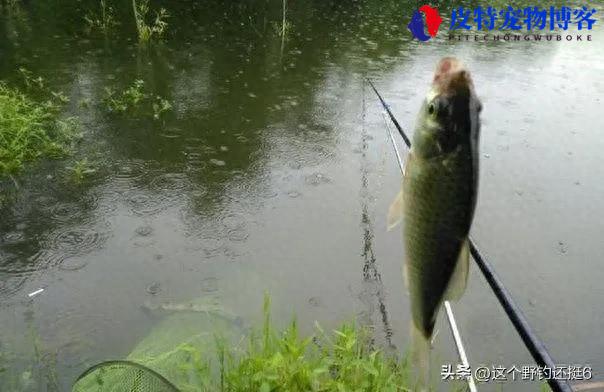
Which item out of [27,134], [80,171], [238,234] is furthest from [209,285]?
[27,134]

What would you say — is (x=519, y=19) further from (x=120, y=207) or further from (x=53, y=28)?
(x=120, y=207)

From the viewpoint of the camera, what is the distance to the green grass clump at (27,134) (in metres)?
4.56

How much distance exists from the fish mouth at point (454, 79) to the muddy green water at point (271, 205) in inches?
97.7

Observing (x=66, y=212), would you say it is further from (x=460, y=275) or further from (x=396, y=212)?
(x=460, y=275)

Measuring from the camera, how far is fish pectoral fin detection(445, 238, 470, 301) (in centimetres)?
114

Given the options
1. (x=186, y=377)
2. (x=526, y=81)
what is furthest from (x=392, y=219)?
(x=526, y=81)

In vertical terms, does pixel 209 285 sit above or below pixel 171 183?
below

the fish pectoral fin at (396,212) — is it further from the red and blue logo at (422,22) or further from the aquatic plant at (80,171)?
the red and blue logo at (422,22)

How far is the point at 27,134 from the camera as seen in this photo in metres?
4.80

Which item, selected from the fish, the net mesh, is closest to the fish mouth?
the fish

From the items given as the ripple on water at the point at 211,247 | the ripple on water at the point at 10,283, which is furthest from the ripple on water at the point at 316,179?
the ripple on water at the point at 10,283

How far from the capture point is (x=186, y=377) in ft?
7.91

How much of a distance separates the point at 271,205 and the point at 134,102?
8.38ft

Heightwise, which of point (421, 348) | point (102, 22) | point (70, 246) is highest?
point (102, 22)
